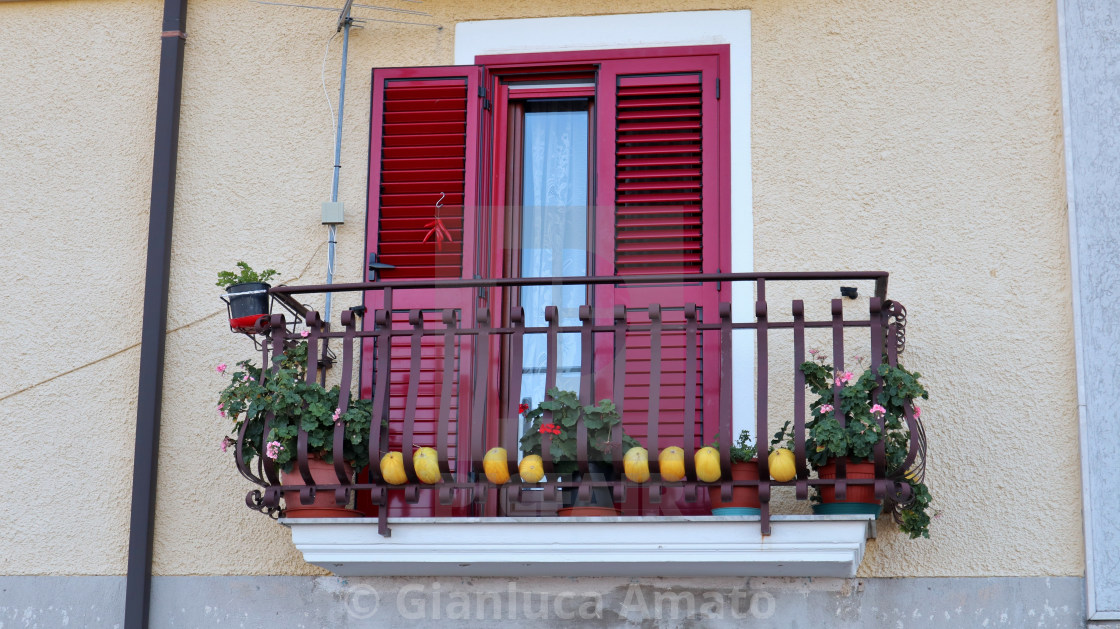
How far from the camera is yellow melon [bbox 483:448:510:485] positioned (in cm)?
535

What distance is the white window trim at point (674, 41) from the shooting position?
6.17m

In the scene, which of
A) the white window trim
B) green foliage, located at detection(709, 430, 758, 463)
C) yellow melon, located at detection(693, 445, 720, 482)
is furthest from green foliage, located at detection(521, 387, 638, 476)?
the white window trim

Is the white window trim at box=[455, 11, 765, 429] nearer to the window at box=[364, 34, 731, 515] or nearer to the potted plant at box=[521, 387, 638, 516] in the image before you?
the window at box=[364, 34, 731, 515]

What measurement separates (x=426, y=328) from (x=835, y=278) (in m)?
1.90

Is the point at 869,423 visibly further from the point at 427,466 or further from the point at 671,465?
the point at 427,466

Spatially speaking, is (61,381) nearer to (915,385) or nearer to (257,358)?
(257,358)

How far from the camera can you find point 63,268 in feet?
21.3

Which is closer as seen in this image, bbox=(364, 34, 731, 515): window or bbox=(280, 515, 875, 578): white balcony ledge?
bbox=(280, 515, 875, 578): white balcony ledge

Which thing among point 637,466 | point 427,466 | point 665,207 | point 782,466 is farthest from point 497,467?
point 665,207

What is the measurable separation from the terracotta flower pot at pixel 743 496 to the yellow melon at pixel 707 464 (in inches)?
2.3

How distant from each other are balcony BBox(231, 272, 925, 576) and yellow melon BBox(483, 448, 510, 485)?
0.12 feet

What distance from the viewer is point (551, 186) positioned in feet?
21.5

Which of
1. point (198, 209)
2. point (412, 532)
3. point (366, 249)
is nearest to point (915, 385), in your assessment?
point (412, 532)

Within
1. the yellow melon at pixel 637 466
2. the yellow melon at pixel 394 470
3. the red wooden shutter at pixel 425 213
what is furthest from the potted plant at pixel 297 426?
the yellow melon at pixel 637 466
